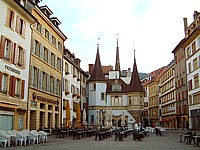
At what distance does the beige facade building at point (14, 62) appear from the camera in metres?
22.7

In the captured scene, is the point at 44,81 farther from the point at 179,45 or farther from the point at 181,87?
the point at 179,45

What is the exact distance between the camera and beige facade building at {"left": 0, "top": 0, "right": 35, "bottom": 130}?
2266 cm

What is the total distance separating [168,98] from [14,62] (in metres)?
51.5

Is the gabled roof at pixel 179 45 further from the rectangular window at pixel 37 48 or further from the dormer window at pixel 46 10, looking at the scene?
the rectangular window at pixel 37 48

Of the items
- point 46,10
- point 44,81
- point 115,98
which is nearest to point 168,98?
point 115,98

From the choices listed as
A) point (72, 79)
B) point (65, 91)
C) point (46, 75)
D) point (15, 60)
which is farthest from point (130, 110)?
point (15, 60)

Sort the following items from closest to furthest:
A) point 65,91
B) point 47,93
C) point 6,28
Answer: point 6,28, point 47,93, point 65,91

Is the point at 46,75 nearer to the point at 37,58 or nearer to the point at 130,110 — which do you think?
the point at 37,58

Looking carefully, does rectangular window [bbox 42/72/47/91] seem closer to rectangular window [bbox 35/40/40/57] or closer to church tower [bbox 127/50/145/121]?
rectangular window [bbox 35/40/40/57]

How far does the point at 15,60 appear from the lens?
24.8m

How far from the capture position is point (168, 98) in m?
69.3

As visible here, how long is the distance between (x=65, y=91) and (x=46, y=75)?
26.5 ft

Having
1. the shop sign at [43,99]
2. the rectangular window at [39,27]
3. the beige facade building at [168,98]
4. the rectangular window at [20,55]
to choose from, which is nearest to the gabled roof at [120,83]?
the beige facade building at [168,98]

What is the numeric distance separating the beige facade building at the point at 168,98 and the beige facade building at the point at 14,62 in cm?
4221
